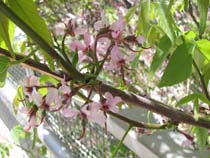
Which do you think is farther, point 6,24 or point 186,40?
point 186,40

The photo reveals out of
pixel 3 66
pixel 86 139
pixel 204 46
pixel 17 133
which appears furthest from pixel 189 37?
pixel 17 133

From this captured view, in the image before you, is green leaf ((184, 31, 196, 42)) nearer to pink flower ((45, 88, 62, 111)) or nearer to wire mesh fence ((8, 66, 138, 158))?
pink flower ((45, 88, 62, 111))

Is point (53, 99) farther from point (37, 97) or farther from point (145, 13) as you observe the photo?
point (145, 13)

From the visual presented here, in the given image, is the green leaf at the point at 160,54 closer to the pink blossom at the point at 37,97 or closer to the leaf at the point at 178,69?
the leaf at the point at 178,69

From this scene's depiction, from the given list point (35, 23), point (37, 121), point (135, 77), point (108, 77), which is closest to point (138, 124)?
point (37, 121)

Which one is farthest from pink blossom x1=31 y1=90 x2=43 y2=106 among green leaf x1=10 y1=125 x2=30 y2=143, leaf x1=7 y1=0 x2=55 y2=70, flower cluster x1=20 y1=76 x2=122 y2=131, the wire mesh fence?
green leaf x1=10 y1=125 x2=30 y2=143

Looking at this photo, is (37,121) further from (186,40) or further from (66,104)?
(186,40)

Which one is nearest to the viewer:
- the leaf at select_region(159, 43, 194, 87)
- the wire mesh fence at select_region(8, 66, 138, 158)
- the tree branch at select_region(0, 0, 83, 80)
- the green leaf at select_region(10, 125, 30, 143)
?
the tree branch at select_region(0, 0, 83, 80)

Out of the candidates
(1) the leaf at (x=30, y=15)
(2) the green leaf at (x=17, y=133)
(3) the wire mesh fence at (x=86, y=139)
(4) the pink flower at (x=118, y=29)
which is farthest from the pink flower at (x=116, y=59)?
(2) the green leaf at (x=17, y=133)

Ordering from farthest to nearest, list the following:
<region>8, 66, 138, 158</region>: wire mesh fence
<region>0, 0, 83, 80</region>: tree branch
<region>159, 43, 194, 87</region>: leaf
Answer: <region>8, 66, 138, 158</region>: wire mesh fence, <region>159, 43, 194, 87</region>: leaf, <region>0, 0, 83, 80</region>: tree branch
